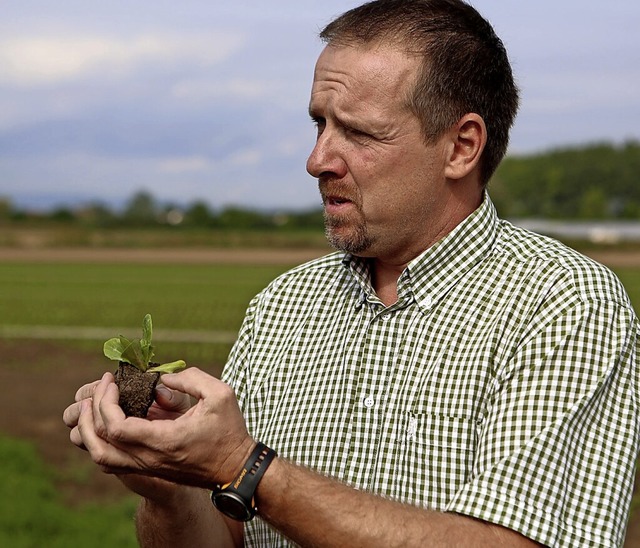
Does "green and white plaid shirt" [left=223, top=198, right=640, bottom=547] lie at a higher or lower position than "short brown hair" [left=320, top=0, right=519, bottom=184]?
lower

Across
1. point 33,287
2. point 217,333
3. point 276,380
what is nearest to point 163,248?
point 33,287

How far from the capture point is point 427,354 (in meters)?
2.99

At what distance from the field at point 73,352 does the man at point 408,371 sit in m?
5.74

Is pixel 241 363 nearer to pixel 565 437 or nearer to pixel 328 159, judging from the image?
pixel 328 159

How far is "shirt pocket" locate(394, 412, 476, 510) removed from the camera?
2824 mm

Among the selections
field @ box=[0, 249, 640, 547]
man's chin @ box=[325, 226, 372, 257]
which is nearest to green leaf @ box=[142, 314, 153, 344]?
man's chin @ box=[325, 226, 372, 257]

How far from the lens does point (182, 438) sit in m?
2.50

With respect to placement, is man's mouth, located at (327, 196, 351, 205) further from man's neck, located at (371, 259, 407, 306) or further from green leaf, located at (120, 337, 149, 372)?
green leaf, located at (120, 337, 149, 372)

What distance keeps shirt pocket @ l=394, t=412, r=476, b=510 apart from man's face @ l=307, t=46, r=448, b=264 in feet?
1.91

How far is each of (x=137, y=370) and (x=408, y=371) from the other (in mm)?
812

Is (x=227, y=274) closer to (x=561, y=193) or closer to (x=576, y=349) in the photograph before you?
(x=576, y=349)

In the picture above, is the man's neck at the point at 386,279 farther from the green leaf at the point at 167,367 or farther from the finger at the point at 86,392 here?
the finger at the point at 86,392

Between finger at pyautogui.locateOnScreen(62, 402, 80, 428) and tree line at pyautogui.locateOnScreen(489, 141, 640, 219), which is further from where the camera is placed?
tree line at pyautogui.locateOnScreen(489, 141, 640, 219)

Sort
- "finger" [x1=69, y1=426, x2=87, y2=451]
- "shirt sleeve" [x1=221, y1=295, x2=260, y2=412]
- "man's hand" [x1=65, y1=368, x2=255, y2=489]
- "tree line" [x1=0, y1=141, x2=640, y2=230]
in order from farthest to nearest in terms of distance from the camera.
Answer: "tree line" [x1=0, y1=141, x2=640, y2=230] → "shirt sleeve" [x1=221, y1=295, x2=260, y2=412] → "finger" [x1=69, y1=426, x2=87, y2=451] → "man's hand" [x1=65, y1=368, x2=255, y2=489]
